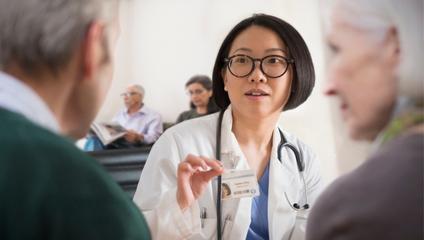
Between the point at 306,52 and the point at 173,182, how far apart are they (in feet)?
0.99

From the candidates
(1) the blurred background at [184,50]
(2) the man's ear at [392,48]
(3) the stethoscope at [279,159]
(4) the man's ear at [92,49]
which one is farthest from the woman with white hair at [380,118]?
(3) the stethoscope at [279,159]

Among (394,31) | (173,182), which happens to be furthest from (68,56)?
(173,182)

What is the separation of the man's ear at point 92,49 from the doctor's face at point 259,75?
1.10 feet

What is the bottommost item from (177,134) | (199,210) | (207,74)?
(199,210)

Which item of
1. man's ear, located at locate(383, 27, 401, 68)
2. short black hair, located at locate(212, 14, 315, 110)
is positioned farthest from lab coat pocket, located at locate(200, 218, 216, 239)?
man's ear, located at locate(383, 27, 401, 68)

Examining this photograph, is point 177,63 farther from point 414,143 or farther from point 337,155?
point 414,143

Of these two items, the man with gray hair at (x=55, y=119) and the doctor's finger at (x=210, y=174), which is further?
the doctor's finger at (x=210, y=174)

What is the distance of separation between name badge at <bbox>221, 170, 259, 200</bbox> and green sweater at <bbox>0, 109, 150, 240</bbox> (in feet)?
1.11

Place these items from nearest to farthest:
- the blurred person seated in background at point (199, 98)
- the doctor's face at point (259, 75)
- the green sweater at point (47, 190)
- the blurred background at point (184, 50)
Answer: the green sweater at point (47, 190), the blurred background at point (184, 50), the doctor's face at point (259, 75), the blurred person seated in background at point (199, 98)

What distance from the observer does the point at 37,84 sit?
0.39 m

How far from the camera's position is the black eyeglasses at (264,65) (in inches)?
27.9

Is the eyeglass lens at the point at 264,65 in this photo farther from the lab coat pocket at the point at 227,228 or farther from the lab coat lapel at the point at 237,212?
the lab coat pocket at the point at 227,228

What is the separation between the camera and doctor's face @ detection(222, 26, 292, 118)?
2.33 ft

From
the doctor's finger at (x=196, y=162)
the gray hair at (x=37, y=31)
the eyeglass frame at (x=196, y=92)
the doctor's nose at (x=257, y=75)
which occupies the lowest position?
the doctor's finger at (x=196, y=162)
